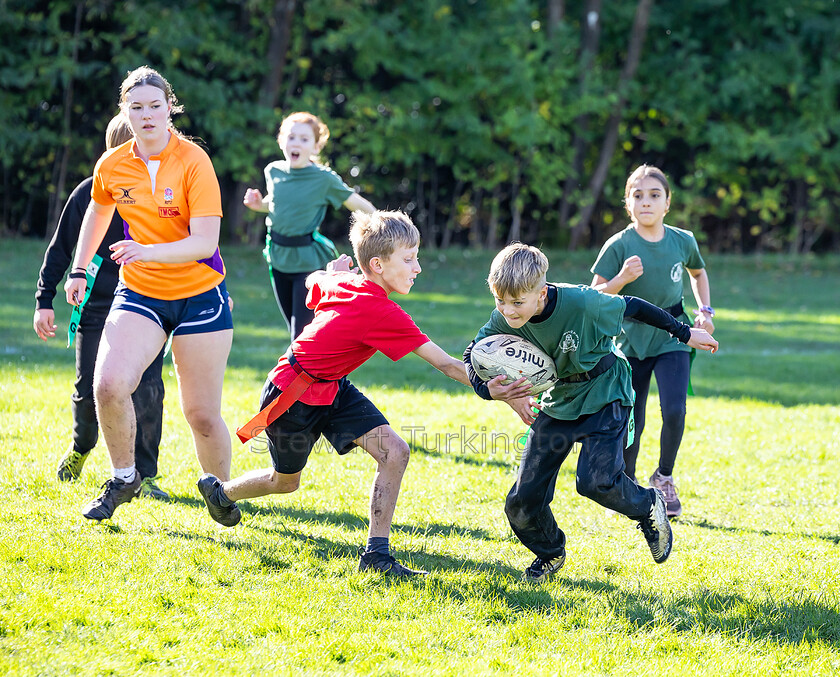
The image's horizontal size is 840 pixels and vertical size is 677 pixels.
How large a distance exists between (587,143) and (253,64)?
7972 millimetres

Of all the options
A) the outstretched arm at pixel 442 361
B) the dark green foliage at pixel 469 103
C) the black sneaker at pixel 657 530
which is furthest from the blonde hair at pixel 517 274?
the dark green foliage at pixel 469 103

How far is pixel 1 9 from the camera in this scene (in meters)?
18.1

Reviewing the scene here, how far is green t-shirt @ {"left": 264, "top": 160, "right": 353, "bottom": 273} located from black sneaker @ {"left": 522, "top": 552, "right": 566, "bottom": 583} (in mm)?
3096

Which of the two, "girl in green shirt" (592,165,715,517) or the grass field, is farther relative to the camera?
"girl in green shirt" (592,165,715,517)

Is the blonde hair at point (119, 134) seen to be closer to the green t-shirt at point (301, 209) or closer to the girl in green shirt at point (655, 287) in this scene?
the green t-shirt at point (301, 209)

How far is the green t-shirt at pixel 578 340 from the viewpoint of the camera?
414 centimetres

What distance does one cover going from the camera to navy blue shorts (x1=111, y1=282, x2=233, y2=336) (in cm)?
464

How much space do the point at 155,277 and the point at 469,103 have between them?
56.5 feet

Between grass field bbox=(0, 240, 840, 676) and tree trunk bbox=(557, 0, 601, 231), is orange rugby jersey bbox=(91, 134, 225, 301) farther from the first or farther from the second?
tree trunk bbox=(557, 0, 601, 231)

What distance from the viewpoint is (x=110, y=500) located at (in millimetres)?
4648

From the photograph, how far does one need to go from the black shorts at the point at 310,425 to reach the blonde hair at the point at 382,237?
0.65 metres

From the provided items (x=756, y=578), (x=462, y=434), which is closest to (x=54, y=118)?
(x=462, y=434)

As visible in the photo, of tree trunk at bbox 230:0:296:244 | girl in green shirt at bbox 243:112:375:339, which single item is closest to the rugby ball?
girl in green shirt at bbox 243:112:375:339

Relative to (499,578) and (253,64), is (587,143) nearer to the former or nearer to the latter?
(253,64)
